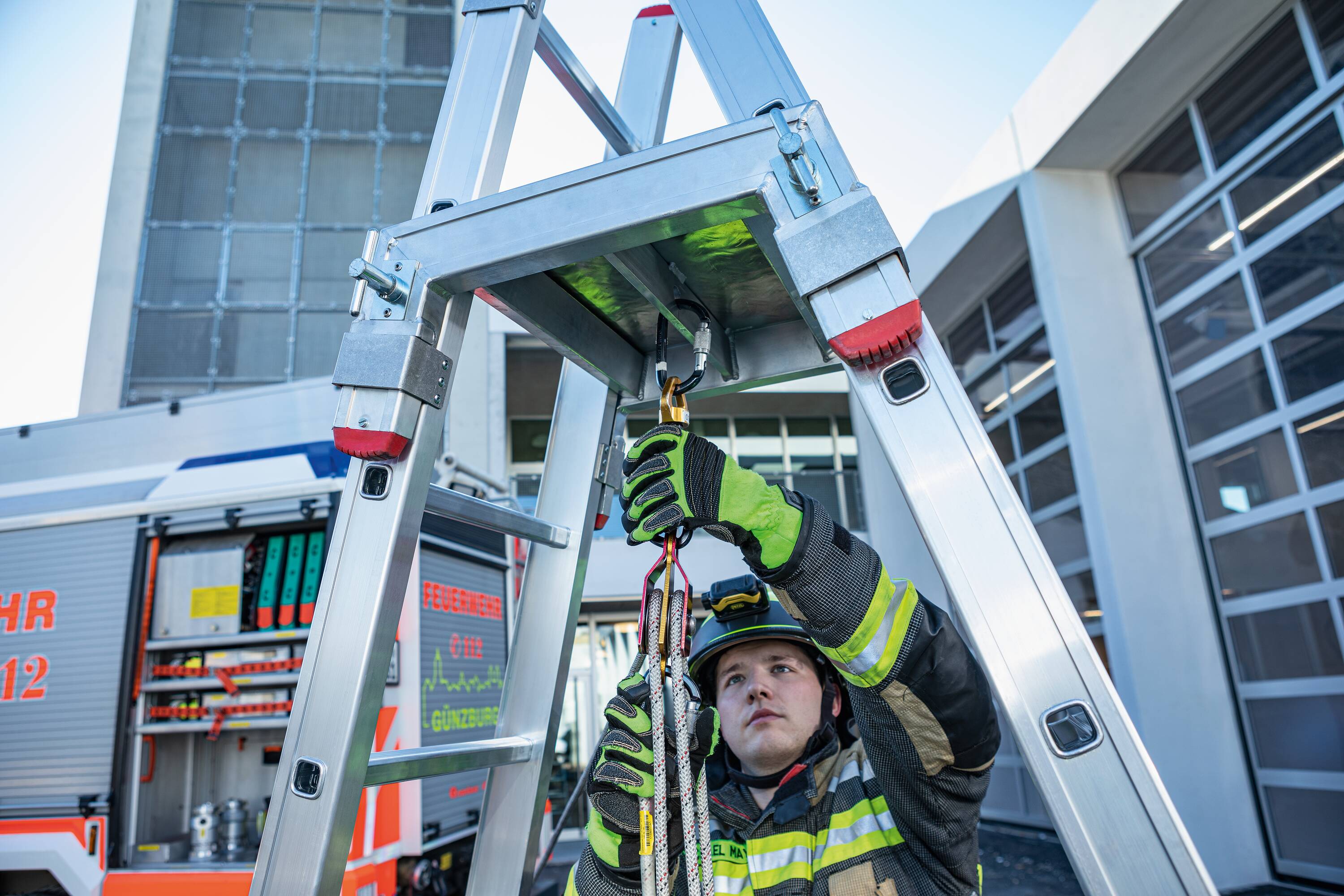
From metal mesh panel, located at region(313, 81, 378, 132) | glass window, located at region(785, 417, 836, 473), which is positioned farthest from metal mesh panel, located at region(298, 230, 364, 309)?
glass window, located at region(785, 417, 836, 473)

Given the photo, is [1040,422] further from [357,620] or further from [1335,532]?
[357,620]

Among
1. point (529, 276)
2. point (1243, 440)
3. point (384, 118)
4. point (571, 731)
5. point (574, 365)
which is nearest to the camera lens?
point (529, 276)

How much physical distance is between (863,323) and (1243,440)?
20.4 feet

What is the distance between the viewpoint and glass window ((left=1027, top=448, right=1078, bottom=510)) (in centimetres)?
781

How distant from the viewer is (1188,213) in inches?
250

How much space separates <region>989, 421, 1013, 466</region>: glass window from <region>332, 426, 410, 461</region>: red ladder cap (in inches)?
337

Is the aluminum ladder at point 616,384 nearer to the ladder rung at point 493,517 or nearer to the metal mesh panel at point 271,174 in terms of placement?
the ladder rung at point 493,517

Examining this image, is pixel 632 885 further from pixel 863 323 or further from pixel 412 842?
pixel 412 842

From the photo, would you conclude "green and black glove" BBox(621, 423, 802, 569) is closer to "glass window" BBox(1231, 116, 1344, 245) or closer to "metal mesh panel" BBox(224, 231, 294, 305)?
"glass window" BBox(1231, 116, 1344, 245)

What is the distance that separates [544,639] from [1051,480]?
7.40 meters

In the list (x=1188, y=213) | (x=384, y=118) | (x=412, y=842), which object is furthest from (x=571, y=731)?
(x=384, y=118)

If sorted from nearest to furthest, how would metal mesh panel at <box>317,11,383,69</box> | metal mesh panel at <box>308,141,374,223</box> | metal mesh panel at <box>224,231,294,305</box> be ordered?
metal mesh panel at <box>224,231,294,305</box>, metal mesh panel at <box>308,141,374,223</box>, metal mesh panel at <box>317,11,383,69</box>

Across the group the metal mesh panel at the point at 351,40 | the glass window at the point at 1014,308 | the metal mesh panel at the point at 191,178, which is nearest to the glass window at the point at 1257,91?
the glass window at the point at 1014,308

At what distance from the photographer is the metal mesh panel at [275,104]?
1223cm
